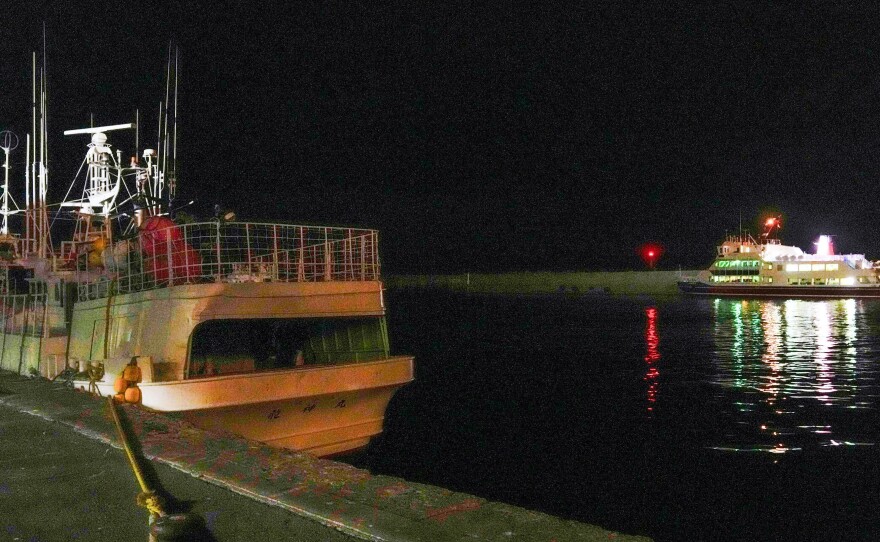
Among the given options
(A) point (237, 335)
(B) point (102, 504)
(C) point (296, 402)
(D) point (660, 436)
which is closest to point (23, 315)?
(A) point (237, 335)

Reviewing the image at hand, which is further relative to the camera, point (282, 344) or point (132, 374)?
point (282, 344)

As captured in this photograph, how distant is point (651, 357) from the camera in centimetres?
3300

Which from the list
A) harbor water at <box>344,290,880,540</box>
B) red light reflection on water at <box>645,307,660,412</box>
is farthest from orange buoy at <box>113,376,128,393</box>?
red light reflection on water at <box>645,307,660,412</box>

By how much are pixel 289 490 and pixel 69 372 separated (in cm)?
1018

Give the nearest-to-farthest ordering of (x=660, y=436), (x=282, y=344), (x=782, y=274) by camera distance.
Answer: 1. (x=282, y=344)
2. (x=660, y=436)
3. (x=782, y=274)

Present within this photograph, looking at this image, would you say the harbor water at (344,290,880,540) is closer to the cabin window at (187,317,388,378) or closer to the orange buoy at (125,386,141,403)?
the cabin window at (187,317,388,378)

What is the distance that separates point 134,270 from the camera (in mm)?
14250

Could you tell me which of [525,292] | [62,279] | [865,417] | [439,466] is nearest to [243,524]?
[439,466]

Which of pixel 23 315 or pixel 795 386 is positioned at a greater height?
pixel 23 315

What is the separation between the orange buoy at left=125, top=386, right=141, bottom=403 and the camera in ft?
35.6

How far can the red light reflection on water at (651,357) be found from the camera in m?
22.9

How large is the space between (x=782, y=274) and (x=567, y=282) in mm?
39291

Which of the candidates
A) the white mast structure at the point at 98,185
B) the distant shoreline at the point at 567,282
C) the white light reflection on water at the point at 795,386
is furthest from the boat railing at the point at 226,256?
the distant shoreline at the point at 567,282

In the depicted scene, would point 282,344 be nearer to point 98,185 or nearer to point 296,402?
point 296,402
